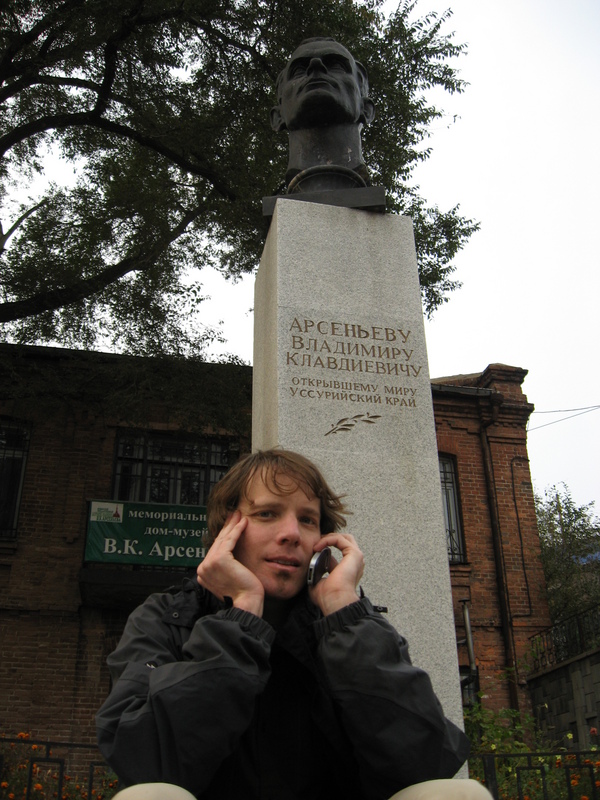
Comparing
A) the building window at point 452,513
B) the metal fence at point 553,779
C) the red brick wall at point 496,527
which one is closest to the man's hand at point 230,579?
the metal fence at point 553,779

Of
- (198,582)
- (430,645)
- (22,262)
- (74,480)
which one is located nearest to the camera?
(198,582)

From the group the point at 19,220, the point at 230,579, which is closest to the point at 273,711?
the point at 230,579

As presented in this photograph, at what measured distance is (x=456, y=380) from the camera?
19.0 m

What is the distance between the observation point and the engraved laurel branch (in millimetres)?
3846

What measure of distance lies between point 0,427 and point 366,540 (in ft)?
40.2

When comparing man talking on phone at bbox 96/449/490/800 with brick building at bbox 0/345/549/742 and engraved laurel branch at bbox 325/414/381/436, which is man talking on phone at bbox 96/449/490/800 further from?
brick building at bbox 0/345/549/742

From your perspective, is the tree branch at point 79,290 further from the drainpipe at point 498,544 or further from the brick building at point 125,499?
the drainpipe at point 498,544

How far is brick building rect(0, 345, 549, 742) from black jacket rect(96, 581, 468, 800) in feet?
32.2

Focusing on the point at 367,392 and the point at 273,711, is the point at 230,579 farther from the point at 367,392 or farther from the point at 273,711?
the point at 367,392

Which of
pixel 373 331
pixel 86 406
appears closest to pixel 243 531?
pixel 373 331

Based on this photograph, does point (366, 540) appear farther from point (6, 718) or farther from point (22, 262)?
point (6, 718)

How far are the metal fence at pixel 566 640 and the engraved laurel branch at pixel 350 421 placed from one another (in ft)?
37.3

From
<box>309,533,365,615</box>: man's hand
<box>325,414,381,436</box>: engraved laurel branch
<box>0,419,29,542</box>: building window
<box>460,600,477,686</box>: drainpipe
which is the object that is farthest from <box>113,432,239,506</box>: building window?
<box>309,533,365,615</box>: man's hand

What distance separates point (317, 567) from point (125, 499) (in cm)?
1289
